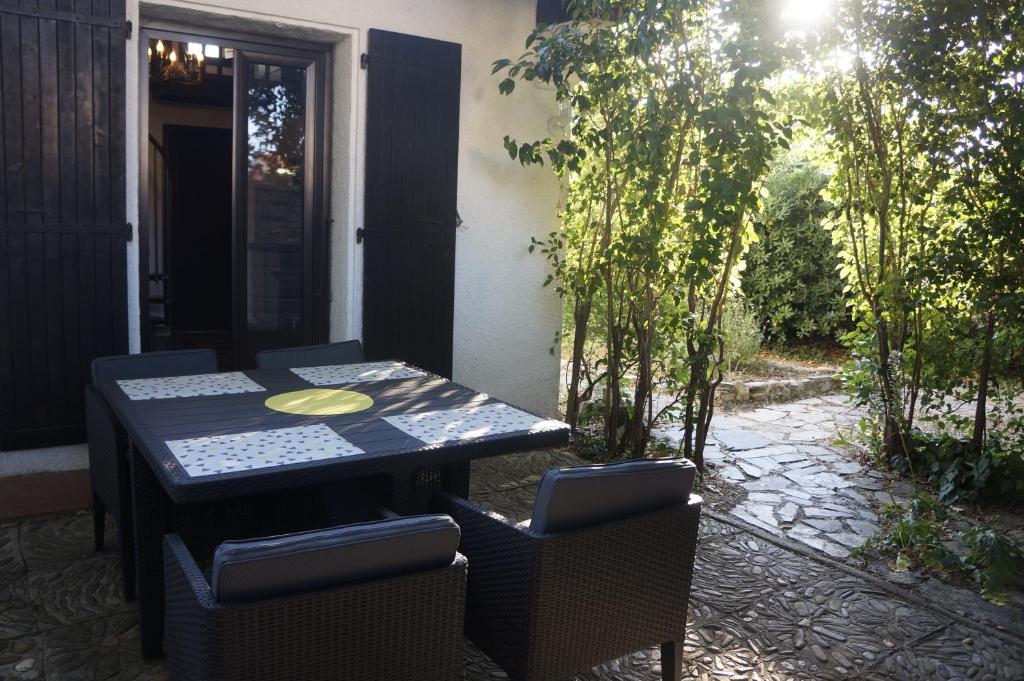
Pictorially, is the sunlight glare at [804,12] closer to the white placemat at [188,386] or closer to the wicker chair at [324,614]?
the white placemat at [188,386]

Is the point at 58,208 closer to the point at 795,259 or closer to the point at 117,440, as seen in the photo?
the point at 117,440

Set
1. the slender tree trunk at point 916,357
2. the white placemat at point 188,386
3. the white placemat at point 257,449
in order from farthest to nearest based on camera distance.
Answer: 1. the slender tree trunk at point 916,357
2. the white placemat at point 188,386
3. the white placemat at point 257,449

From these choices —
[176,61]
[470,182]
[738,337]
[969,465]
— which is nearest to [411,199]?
[470,182]

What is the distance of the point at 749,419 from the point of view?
254 inches

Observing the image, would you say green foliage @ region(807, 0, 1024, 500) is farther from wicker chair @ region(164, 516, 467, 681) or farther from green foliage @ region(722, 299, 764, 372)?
wicker chair @ region(164, 516, 467, 681)

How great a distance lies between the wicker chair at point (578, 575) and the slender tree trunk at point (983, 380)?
3.12 meters

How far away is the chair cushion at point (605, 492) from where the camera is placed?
2215 mm

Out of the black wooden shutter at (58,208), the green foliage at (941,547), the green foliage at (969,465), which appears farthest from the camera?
the green foliage at (969,465)

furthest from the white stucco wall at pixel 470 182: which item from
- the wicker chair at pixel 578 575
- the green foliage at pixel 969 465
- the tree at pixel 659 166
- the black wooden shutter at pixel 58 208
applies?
the wicker chair at pixel 578 575

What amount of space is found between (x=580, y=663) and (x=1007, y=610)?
208cm

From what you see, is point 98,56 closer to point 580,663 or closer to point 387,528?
point 387,528

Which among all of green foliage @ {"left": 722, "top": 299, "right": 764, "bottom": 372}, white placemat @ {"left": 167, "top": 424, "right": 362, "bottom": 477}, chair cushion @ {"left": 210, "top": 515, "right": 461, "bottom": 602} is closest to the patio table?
white placemat @ {"left": 167, "top": 424, "right": 362, "bottom": 477}

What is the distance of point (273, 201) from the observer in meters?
5.07

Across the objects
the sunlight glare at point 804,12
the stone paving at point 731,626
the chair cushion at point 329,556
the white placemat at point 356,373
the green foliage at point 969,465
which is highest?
the sunlight glare at point 804,12
